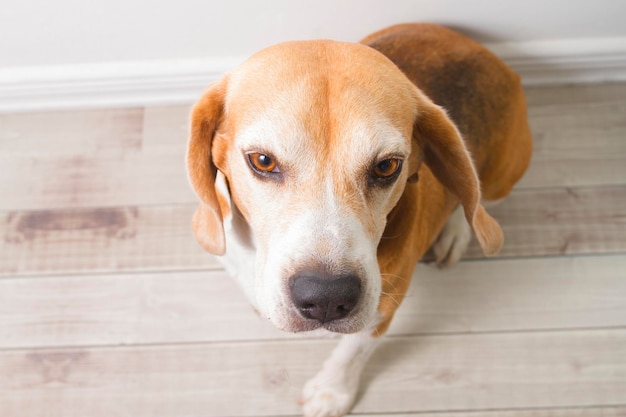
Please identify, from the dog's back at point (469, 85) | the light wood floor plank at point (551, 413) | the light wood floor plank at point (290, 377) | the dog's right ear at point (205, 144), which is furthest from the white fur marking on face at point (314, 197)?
the light wood floor plank at point (551, 413)

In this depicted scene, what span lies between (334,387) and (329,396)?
0.12ft

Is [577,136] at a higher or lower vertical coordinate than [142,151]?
higher

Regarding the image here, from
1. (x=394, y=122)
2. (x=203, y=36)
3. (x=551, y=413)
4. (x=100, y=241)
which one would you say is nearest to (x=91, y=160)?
(x=100, y=241)

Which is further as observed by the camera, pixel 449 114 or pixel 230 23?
pixel 230 23

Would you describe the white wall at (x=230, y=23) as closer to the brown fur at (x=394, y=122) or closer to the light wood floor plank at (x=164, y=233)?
the brown fur at (x=394, y=122)

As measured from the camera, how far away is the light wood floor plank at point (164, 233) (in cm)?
239

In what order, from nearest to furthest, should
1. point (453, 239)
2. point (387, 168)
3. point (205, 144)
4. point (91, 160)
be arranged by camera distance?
1. point (387, 168)
2. point (205, 144)
3. point (453, 239)
4. point (91, 160)

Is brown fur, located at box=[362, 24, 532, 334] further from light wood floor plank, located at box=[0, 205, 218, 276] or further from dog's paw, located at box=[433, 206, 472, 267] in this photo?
light wood floor plank, located at box=[0, 205, 218, 276]

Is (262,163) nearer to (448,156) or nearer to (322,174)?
(322,174)

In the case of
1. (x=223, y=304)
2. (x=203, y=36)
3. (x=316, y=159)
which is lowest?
(x=223, y=304)

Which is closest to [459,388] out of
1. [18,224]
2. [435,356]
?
[435,356]

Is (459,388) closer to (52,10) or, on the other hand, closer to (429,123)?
(429,123)

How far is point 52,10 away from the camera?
224 centimetres

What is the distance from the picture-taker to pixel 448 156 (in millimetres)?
1550
